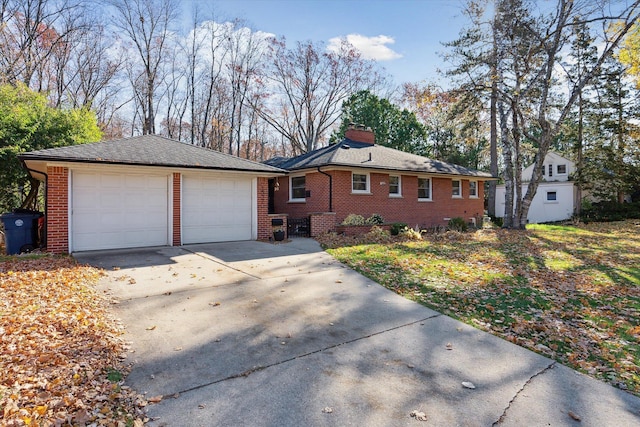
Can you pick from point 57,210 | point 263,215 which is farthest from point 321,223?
point 57,210

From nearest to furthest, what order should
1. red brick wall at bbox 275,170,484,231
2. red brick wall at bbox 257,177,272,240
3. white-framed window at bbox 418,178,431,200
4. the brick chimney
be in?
red brick wall at bbox 257,177,272,240 < red brick wall at bbox 275,170,484,231 < white-framed window at bbox 418,178,431,200 < the brick chimney

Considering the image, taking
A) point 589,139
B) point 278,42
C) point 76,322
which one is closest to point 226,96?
point 278,42

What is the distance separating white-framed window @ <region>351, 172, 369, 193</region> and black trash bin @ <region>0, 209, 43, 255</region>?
36.0 ft

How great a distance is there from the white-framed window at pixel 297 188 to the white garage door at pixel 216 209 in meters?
4.39

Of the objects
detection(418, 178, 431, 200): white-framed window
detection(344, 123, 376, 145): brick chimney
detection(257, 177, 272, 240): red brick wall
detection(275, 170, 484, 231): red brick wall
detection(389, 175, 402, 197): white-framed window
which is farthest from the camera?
detection(344, 123, 376, 145): brick chimney

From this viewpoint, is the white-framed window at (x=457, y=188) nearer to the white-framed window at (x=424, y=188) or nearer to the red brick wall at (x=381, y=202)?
the red brick wall at (x=381, y=202)

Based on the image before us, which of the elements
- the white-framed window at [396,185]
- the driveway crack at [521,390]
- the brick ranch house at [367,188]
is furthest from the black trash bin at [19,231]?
the white-framed window at [396,185]

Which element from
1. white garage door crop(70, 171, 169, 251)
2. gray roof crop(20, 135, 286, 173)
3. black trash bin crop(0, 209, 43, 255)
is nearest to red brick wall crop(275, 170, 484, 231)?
gray roof crop(20, 135, 286, 173)

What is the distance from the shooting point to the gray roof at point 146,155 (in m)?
8.98

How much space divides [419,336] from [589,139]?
32965 mm

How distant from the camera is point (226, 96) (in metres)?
29.6

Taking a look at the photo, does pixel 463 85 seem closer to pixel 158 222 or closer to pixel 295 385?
pixel 158 222

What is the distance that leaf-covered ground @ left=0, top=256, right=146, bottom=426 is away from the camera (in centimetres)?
258

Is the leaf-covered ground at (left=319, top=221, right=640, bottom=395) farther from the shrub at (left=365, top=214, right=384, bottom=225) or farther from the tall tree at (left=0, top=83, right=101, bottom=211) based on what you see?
the tall tree at (left=0, top=83, right=101, bottom=211)
